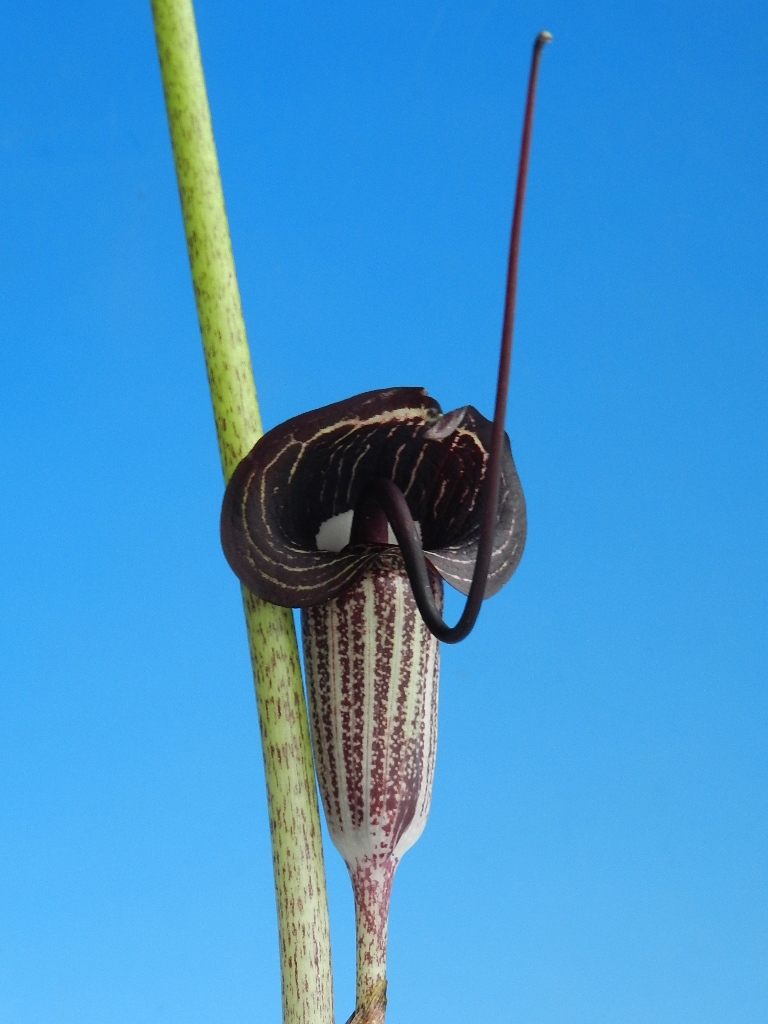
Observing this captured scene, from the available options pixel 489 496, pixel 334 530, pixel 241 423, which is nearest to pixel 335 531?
pixel 334 530

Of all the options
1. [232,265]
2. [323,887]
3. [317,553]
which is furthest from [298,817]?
[232,265]

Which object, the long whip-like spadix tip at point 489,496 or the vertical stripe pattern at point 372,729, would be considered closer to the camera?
the long whip-like spadix tip at point 489,496

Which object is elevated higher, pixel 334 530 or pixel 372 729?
pixel 334 530

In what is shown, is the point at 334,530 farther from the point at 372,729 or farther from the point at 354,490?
the point at 372,729

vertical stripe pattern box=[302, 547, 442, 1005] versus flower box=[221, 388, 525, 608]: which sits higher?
flower box=[221, 388, 525, 608]

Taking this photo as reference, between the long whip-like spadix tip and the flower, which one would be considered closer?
the long whip-like spadix tip
